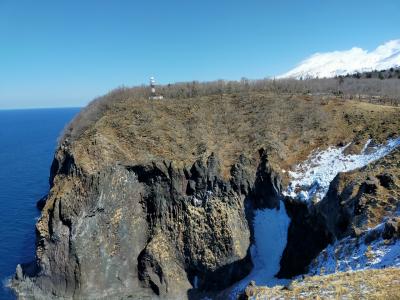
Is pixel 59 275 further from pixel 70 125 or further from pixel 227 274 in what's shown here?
pixel 70 125

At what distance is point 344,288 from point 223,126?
3554 centimetres

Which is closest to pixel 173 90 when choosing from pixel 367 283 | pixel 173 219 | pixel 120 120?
pixel 120 120

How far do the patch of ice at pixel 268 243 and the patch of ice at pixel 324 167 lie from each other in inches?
117

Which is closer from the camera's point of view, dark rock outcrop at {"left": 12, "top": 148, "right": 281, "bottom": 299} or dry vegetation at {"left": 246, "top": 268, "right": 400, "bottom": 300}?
dry vegetation at {"left": 246, "top": 268, "right": 400, "bottom": 300}

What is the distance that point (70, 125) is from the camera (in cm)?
5703

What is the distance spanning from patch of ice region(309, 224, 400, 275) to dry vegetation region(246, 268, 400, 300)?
2.79m

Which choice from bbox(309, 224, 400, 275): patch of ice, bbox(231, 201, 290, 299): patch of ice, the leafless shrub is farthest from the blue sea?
bbox(309, 224, 400, 275): patch of ice

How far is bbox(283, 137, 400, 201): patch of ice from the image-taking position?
3944cm

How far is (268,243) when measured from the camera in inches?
1668

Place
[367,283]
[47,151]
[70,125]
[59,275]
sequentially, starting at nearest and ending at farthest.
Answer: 1. [367,283]
2. [59,275]
3. [70,125]
4. [47,151]

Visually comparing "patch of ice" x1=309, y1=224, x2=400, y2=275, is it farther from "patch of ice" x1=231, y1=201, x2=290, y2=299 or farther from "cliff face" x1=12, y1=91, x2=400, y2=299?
"patch of ice" x1=231, y1=201, x2=290, y2=299

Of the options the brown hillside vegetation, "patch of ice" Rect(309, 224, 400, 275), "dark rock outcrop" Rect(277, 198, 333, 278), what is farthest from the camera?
the brown hillside vegetation

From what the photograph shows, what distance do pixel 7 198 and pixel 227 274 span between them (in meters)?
44.3

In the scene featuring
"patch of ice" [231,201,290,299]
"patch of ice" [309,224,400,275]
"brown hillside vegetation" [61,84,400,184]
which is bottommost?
"patch of ice" [231,201,290,299]
